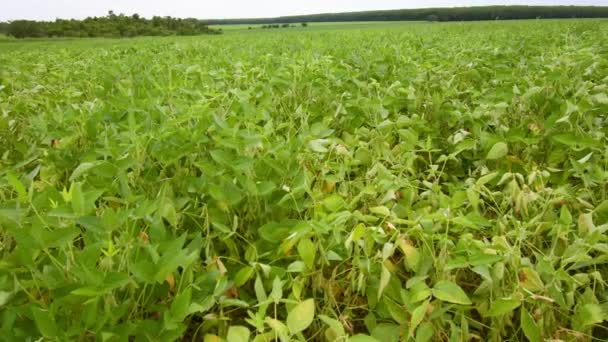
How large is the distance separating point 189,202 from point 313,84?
1708mm

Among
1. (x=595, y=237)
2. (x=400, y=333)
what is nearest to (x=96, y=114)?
(x=400, y=333)

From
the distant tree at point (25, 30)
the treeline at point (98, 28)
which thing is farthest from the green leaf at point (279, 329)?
the distant tree at point (25, 30)

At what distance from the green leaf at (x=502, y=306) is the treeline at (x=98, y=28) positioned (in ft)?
91.7

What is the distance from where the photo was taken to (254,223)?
4.91ft

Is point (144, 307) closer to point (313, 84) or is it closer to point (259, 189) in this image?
point (259, 189)

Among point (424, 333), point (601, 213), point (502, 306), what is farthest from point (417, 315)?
point (601, 213)

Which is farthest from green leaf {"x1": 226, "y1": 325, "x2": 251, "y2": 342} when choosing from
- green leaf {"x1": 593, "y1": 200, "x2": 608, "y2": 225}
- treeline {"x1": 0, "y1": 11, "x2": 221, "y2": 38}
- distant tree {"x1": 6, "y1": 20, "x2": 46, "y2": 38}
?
distant tree {"x1": 6, "y1": 20, "x2": 46, "y2": 38}

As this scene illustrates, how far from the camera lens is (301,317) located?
0.97 m

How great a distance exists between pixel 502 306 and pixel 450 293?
14 cm

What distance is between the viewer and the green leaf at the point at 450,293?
39.5 inches

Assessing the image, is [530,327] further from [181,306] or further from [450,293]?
[181,306]

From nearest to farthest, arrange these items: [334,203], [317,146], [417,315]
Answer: [417,315] < [334,203] < [317,146]

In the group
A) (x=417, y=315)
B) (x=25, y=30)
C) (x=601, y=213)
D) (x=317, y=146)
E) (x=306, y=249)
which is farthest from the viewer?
(x=25, y=30)

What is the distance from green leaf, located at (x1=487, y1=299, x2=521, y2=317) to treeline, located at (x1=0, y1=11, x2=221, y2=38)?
2794cm
